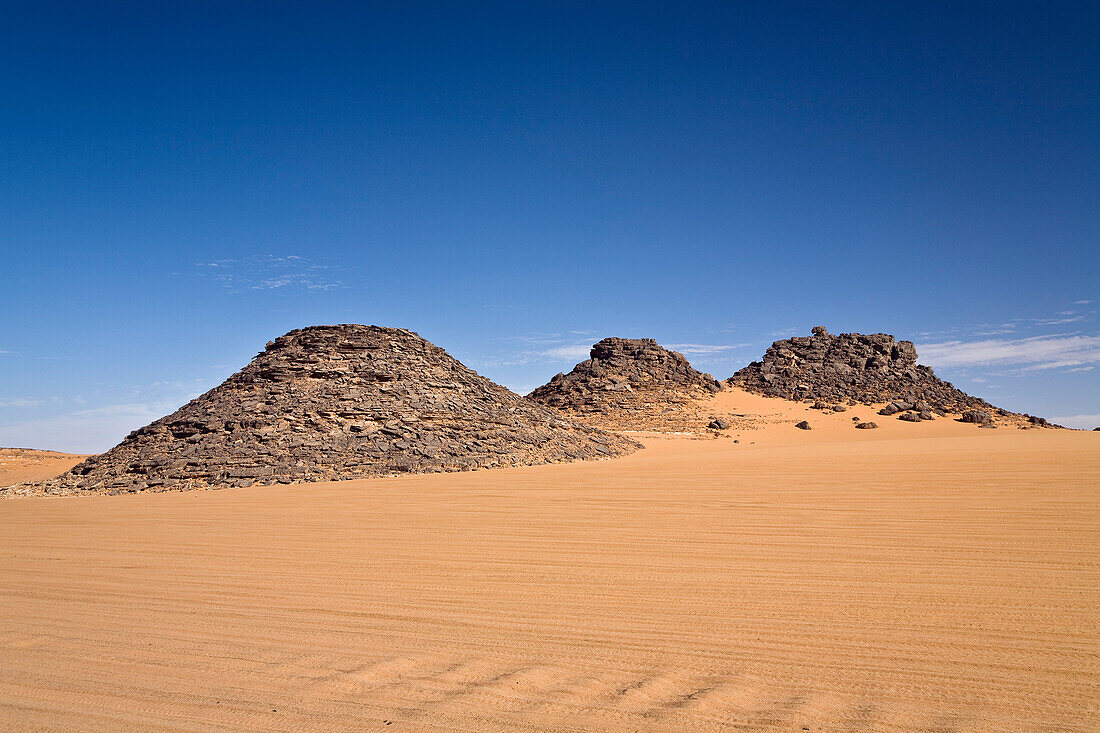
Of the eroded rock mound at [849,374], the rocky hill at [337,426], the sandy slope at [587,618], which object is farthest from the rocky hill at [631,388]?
the sandy slope at [587,618]

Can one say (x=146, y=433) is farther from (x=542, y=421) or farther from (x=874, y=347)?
(x=874, y=347)

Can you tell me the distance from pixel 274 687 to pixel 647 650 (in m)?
2.03

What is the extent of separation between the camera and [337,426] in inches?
765

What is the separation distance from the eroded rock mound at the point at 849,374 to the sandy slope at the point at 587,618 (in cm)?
4366

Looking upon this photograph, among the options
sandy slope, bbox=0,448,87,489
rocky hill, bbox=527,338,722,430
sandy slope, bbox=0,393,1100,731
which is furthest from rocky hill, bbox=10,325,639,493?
rocky hill, bbox=527,338,722,430

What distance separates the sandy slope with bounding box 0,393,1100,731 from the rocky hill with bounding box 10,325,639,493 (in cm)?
869

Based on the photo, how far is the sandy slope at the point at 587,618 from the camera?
302cm

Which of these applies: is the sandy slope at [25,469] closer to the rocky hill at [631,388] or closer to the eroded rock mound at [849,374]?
the rocky hill at [631,388]

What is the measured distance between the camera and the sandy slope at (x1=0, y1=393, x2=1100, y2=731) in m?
3.02

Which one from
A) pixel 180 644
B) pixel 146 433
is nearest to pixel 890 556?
pixel 180 644

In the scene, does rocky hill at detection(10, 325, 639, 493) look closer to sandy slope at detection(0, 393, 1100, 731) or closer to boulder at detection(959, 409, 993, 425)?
sandy slope at detection(0, 393, 1100, 731)

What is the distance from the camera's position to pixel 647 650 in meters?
3.69

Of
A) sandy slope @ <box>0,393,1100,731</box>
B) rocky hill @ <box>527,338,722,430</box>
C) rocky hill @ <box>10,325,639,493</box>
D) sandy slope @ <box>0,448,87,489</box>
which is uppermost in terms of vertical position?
rocky hill @ <box>527,338,722,430</box>

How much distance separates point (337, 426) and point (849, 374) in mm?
44999
